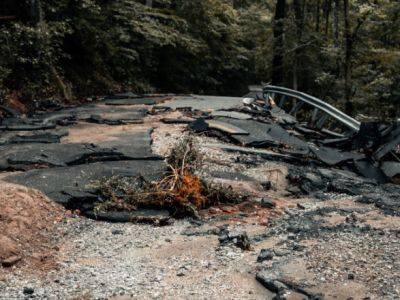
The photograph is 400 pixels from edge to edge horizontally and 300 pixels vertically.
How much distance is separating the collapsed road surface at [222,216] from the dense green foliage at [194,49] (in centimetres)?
370

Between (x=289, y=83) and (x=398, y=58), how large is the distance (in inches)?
337

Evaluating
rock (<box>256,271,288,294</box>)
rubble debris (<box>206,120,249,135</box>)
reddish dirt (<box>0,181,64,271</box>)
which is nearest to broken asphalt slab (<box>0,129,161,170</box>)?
reddish dirt (<box>0,181,64,271</box>)

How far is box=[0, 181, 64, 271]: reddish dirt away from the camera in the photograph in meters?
4.95

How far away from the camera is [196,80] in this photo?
82.0 feet

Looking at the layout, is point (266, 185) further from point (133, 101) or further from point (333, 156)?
point (133, 101)

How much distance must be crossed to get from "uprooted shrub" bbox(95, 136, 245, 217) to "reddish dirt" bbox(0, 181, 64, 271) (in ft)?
2.15

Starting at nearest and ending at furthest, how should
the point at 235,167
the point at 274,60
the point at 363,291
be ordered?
the point at 363,291, the point at 235,167, the point at 274,60

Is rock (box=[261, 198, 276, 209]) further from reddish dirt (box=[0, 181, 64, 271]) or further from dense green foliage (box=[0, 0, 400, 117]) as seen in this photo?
dense green foliage (box=[0, 0, 400, 117])

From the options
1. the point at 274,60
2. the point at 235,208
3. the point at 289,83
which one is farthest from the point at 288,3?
the point at 235,208

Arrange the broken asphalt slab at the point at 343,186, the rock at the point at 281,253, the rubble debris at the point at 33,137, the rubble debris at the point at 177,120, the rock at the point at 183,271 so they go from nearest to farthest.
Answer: the rock at the point at 183,271 < the rock at the point at 281,253 < the broken asphalt slab at the point at 343,186 < the rubble debris at the point at 33,137 < the rubble debris at the point at 177,120

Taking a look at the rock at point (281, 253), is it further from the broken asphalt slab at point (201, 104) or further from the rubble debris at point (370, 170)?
the broken asphalt slab at point (201, 104)

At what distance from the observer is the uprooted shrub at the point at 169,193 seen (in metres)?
6.46

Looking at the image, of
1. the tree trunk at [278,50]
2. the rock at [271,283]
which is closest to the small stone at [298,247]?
the rock at [271,283]

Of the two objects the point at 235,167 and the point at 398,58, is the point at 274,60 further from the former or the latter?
the point at 235,167
